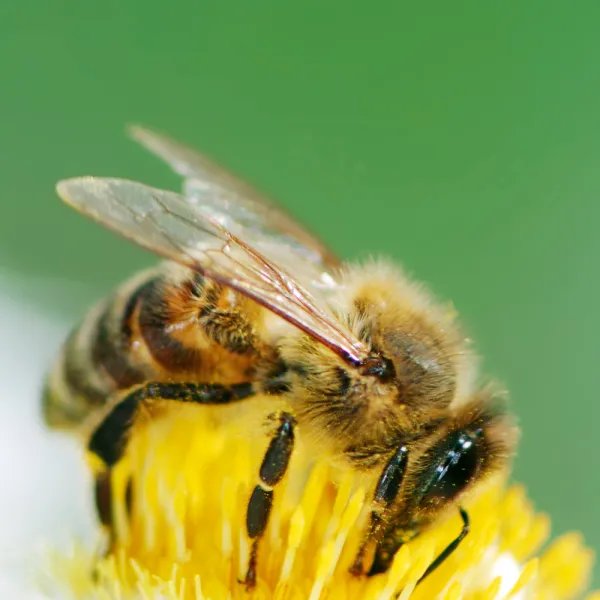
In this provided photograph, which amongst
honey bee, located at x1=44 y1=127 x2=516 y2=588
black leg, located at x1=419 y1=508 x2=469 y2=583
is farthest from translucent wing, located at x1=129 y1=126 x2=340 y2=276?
black leg, located at x1=419 y1=508 x2=469 y2=583

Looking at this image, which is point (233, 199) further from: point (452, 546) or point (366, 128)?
point (366, 128)

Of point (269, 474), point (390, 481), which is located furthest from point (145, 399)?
point (390, 481)

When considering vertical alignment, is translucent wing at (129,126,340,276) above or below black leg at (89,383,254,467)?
above

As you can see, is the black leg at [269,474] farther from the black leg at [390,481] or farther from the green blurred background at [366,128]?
the green blurred background at [366,128]

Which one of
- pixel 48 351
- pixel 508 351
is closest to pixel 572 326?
pixel 508 351

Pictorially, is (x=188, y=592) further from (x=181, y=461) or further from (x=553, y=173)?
(x=553, y=173)

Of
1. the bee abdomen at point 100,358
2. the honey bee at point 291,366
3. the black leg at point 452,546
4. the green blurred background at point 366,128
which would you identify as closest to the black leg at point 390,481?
the honey bee at point 291,366

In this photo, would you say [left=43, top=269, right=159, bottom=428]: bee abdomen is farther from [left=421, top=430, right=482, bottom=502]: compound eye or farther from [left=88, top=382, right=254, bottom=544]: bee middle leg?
[left=421, top=430, right=482, bottom=502]: compound eye
